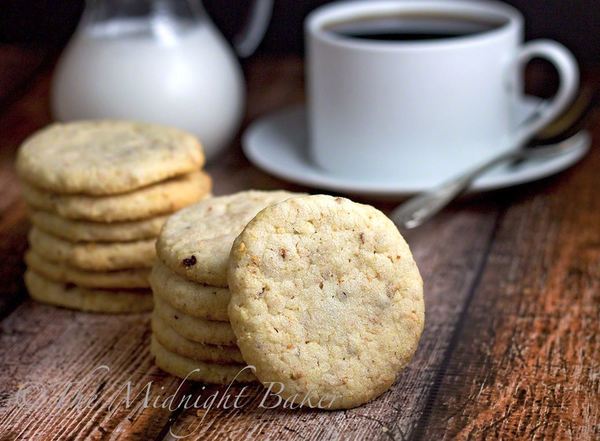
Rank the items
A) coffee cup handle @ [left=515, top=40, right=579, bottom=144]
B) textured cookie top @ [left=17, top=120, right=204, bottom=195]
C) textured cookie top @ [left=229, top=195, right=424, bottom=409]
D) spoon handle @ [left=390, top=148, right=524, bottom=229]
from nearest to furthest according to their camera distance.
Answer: textured cookie top @ [left=229, top=195, right=424, bottom=409]
textured cookie top @ [left=17, top=120, right=204, bottom=195]
spoon handle @ [left=390, top=148, right=524, bottom=229]
coffee cup handle @ [left=515, top=40, right=579, bottom=144]

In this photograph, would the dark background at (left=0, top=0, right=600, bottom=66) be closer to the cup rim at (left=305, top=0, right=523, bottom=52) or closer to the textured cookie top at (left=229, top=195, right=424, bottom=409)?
the cup rim at (left=305, top=0, right=523, bottom=52)

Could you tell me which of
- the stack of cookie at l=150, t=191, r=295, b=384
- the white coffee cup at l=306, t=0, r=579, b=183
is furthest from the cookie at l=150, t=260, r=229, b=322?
the white coffee cup at l=306, t=0, r=579, b=183

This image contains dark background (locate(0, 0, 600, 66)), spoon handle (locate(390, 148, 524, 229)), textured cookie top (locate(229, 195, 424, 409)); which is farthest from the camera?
dark background (locate(0, 0, 600, 66))

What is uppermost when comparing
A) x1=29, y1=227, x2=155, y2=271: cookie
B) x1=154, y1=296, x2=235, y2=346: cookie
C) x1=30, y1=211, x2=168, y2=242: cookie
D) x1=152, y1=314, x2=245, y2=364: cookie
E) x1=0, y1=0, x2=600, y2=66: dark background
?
x1=30, y1=211, x2=168, y2=242: cookie

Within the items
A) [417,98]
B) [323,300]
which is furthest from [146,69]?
[323,300]

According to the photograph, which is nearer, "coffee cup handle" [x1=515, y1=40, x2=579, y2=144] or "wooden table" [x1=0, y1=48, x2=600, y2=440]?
"wooden table" [x1=0, y1=48, x2=600, y2=440]

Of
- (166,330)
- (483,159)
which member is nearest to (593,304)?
(483,159)

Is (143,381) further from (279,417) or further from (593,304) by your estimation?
(593,304)
